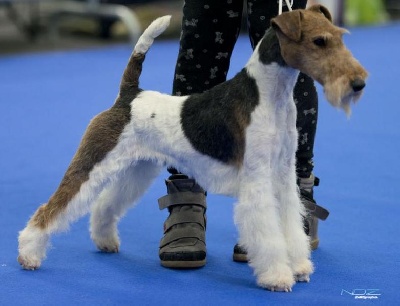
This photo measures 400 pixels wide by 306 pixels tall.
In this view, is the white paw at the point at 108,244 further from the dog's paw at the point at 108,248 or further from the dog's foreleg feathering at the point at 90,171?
the dog's foreleg feathering at the point at 90,171

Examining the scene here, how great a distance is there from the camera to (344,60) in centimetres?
196

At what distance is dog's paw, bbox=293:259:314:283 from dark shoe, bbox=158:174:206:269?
0.33m

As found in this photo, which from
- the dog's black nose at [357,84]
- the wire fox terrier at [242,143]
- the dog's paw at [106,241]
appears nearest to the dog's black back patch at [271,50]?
the wire fox terrier at [242,143]

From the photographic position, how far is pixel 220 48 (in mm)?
2543

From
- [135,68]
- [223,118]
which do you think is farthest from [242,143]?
[135,68]

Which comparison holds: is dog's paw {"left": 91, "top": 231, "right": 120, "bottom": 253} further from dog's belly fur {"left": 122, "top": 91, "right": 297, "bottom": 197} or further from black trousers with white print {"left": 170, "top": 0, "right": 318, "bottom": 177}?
black trousers with white print {"left": 170, "top": 0, "right": 318, "bottom": 177}

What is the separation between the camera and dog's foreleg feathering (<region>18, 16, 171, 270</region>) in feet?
7.63

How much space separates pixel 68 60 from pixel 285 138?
4.74 metres

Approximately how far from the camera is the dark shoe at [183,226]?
95.8 inches

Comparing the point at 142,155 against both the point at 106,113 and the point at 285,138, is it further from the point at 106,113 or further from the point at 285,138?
the point at 285,138

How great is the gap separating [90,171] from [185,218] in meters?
0.41

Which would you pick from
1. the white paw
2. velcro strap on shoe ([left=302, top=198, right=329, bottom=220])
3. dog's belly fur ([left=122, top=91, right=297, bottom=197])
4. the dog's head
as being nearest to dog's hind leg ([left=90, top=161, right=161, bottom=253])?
the white paw

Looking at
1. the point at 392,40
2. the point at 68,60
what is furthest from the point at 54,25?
the point at 392,40

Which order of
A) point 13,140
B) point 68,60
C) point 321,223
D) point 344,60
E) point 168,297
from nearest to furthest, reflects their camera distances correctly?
point 344,60 < point 168,297 < point 321,223 < point 13,140 < point 68,60
